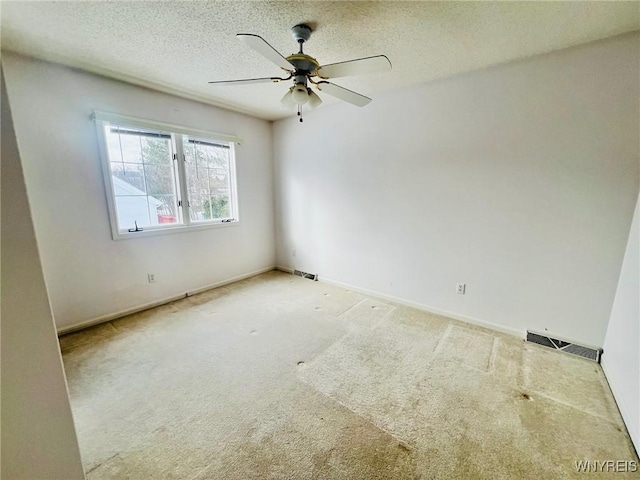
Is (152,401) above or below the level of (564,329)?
below

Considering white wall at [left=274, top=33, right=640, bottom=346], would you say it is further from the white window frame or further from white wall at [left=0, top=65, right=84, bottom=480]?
white wall at [left=0, top=65, right=84, bottom=480]

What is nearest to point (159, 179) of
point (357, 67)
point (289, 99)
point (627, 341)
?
point (289, 99)

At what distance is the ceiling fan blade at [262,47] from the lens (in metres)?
1.38

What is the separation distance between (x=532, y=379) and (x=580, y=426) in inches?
15.6

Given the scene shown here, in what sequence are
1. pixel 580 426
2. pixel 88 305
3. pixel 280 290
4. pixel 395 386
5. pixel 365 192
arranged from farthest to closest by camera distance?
pixel 280 290 → pixel 365 192 → pixel 88 305 → pixel 395 386 → pixel 580 426

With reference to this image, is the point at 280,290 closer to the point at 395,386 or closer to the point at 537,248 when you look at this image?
the point at 395,386

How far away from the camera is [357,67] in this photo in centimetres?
169

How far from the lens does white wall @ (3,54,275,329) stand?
7.58 ft

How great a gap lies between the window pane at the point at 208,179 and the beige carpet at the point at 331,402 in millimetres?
1582

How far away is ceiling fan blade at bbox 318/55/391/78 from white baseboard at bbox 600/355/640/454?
253 cm

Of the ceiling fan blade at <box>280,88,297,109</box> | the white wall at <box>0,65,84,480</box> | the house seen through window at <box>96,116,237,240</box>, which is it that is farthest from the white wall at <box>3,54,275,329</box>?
the white wall at <box>0,65,84,480</box>

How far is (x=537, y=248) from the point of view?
237 cm

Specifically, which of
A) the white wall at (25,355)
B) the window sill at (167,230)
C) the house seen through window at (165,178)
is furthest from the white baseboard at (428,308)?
the white wall at (25,355)

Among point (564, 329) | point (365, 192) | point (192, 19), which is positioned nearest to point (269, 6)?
point (192, 19)
